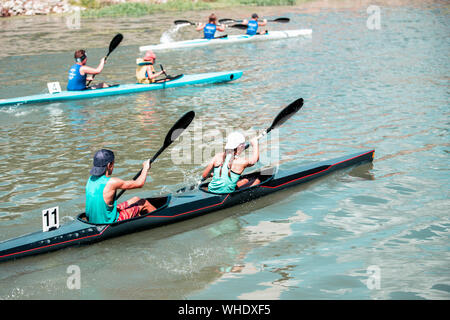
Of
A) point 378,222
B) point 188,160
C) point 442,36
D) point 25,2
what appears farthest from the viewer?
point 25,2

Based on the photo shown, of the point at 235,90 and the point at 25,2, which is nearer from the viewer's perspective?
the point at 235,90

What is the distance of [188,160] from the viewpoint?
9.77 meters

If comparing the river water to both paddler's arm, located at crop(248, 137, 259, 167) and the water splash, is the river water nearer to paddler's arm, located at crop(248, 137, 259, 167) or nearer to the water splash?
paddler's arm, located at crop(248, 137, 259, 167)

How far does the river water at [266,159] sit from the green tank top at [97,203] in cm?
37

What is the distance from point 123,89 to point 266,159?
6070 millimetres

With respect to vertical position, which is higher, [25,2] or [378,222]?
[25,2]

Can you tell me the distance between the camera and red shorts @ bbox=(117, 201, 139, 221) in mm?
6655

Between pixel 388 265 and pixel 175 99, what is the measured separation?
9362 mm

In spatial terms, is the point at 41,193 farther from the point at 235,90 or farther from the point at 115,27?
the point at 115,27

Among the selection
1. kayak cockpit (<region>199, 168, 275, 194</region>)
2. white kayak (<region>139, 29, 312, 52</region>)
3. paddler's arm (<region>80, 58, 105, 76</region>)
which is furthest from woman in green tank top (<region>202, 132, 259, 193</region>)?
white kayak (<region>139, 29, 312, 52</region>)

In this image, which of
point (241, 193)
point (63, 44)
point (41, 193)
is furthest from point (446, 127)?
point (63, 44)

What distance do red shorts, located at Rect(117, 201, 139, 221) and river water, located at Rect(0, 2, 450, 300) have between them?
265mm

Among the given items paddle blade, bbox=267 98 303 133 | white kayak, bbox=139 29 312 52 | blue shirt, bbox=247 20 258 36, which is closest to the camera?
paddle blade, bbox=267 98 303 133

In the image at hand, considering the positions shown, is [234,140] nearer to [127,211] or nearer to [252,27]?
[127,211]
